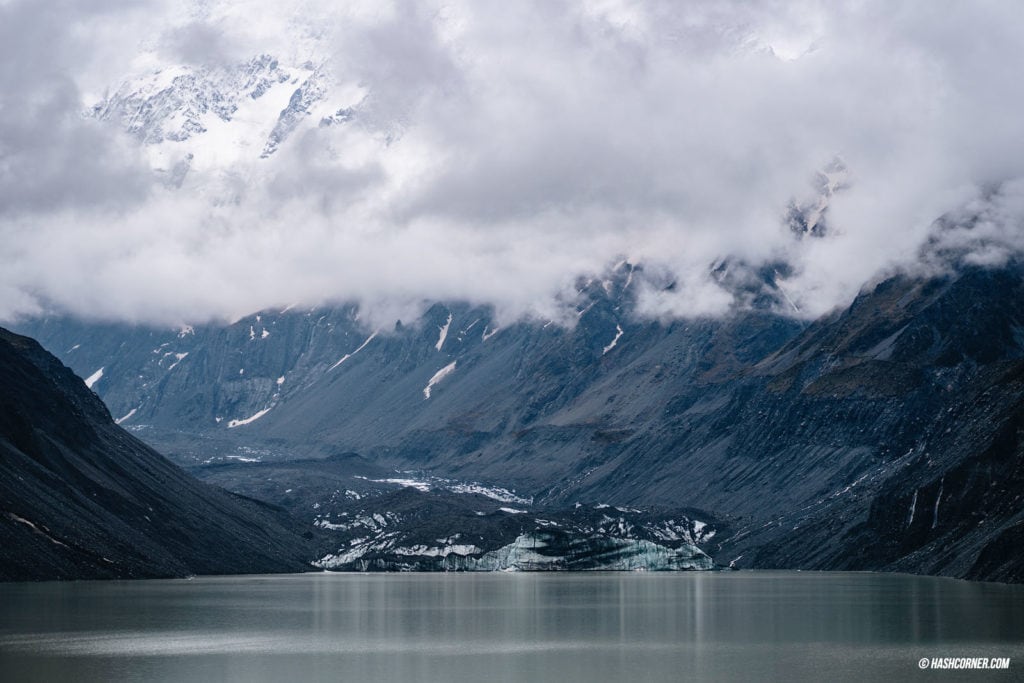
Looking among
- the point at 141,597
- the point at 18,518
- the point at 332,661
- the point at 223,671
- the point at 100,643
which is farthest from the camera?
the point at 18,518

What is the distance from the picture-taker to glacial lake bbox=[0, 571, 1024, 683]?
9012 centimetres

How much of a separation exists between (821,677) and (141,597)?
95707 millimetres

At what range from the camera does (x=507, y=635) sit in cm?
11769

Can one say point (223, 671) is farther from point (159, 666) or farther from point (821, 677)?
point (821, 677)

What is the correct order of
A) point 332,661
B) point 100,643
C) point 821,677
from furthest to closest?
point 100,643 → point 332,661 → point 821,677

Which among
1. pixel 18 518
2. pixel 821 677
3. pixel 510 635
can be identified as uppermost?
pixel 18 518

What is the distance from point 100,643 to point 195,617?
94.3ft

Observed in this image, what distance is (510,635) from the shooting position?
4631 inches

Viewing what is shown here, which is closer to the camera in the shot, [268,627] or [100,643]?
[100,643]

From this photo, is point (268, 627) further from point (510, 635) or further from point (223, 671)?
point (223, 671)

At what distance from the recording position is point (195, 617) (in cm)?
13412

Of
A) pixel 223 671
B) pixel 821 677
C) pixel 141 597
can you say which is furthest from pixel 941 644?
pixel 141 597

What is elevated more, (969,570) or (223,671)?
(969,570)

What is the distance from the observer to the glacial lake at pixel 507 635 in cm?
9012
